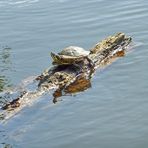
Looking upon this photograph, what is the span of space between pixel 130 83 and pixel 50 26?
5.81 metres

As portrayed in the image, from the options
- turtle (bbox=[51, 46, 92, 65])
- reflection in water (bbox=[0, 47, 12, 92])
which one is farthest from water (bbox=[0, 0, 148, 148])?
turtle (bbox=[51, 46, 92, 65])

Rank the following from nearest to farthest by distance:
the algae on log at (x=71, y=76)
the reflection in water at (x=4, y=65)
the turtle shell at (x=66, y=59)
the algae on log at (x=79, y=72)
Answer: the algae on log at (x=71, y=76)
the algae on log at (x=79, y=72)
the turtle shell at (x=66, y=59)
the reflection in water at (x=4, y=65)

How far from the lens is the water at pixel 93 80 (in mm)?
8773

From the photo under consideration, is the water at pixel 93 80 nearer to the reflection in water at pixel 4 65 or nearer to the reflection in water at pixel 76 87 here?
the reflection in water at pixel 4 65

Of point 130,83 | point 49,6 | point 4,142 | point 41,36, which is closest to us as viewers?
point 4,142

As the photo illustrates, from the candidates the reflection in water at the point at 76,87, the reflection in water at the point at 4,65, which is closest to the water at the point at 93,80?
the reflection in water at the point at 4,65

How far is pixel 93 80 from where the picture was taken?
11.0m

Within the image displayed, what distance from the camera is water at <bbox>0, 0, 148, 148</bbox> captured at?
8773mm

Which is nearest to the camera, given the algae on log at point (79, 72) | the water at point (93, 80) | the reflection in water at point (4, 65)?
the water at point (93, 80)

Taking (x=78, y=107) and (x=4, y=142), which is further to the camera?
(x=78, y=107)

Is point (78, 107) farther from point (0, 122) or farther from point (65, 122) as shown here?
point (0, 122)

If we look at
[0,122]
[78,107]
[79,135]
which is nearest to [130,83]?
[78,107]

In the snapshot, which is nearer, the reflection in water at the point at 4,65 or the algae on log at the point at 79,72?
the algae on log at the point at 79,72

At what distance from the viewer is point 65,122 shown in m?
9.34
